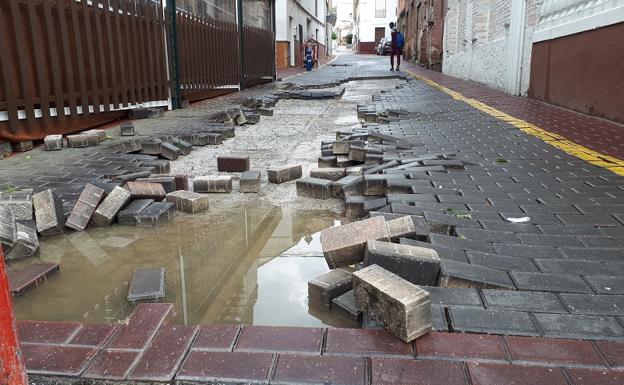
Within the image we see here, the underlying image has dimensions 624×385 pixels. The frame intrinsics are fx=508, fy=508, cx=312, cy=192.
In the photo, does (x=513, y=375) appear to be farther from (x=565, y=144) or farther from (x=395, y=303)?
(x=565, y=144)

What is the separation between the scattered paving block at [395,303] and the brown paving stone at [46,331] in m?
1.21

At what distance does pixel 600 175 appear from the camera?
4332 mm

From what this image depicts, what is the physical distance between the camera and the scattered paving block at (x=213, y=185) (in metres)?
4.54

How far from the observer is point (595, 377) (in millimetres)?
1739

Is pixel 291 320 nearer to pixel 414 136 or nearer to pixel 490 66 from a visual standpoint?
pixel 414 136

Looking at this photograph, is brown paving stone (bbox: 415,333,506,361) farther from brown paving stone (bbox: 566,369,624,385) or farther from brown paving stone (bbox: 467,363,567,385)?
brown paving stone (bbox: 566,369,624,385)

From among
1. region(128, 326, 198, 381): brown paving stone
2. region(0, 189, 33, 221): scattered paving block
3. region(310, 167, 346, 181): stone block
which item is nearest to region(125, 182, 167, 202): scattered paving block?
region(0, 189, 33, 221): scattered paving block

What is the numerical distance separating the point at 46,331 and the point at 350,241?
1.50 m

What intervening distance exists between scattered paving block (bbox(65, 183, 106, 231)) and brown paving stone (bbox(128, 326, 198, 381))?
68.9 inches

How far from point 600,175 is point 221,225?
3206 mm

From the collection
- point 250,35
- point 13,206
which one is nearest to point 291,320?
point 13,206

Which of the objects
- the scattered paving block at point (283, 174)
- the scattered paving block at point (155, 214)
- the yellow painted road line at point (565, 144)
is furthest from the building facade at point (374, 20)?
the scattered paving block at point (155, 214)

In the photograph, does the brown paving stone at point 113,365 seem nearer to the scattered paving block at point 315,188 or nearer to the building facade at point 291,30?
the scattered paving block at point 315,188

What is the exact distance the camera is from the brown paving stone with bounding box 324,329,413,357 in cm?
191
